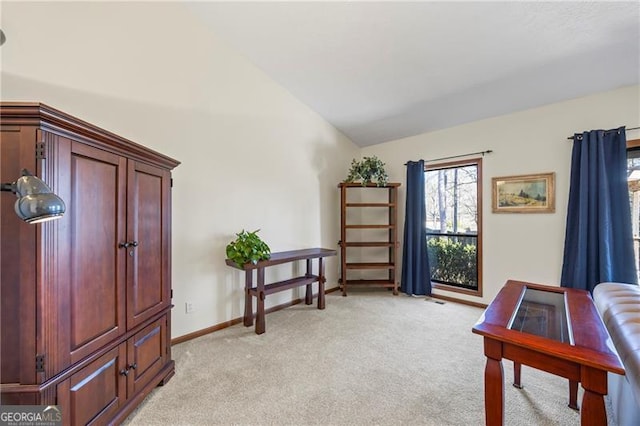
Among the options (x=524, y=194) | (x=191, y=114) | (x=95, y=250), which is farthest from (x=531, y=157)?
(x=95, y=250)

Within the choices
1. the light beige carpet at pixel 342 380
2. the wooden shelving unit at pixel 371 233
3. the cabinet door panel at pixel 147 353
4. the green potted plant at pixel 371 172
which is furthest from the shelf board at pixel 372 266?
the cabinet door panel at pixel 147 353

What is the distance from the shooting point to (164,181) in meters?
1.99

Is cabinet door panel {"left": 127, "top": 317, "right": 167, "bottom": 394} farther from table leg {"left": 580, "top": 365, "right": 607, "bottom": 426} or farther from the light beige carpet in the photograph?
table leg {"left": 580, "top": 365, "right": 607, "bottom": 426}

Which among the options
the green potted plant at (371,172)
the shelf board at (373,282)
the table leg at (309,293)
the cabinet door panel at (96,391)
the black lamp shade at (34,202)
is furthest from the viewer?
the shelf board at (373,282)

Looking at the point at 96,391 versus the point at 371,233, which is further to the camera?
the point at 371,233

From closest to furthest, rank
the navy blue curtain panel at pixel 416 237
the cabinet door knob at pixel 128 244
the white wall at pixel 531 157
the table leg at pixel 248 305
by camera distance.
A: the cabinet door knob at pixel 128 244
the white wall at pixel 531 157
the table leg at pixel 248 305
the navy blue curtain panel at pixel 416 237

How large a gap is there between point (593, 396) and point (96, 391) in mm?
2339

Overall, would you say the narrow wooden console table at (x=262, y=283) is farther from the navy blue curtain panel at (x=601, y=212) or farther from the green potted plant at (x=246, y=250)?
the navy blue curtain panel at (x=601, y=212)

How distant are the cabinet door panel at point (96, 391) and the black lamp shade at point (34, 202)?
0.84 meters

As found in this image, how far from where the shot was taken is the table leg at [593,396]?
3.64 feet

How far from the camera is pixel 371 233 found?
4.71 meters

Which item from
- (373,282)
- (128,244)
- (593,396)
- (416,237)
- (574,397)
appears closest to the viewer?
(593,396)

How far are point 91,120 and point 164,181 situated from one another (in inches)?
33.8

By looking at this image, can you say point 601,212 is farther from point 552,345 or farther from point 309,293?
point 309,293
